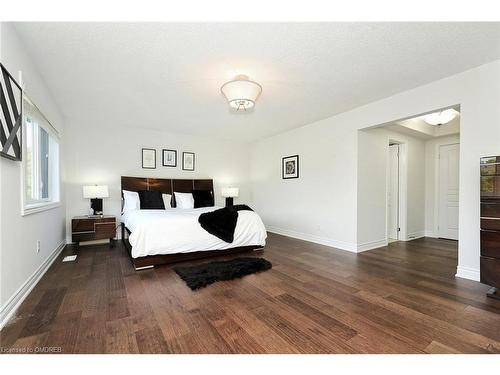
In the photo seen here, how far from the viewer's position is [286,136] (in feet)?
17.7

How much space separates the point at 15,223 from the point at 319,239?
4272mm

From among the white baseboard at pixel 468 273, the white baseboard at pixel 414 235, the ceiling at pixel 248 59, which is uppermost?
the ceiling at pixel 248 59

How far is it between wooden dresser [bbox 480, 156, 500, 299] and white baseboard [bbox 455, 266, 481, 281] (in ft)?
0.96

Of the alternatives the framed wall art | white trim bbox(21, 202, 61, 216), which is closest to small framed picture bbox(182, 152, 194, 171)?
white trim bbox(21, 202, 61, 216)

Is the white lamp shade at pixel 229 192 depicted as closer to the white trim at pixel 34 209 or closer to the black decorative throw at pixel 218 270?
the black decorative throw at pixel 218 270

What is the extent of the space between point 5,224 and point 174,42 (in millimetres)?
2040

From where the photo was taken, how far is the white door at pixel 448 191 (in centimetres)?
482

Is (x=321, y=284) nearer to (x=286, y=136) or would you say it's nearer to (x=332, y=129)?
(x=332, y=129)

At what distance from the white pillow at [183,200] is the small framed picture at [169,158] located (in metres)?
0.74

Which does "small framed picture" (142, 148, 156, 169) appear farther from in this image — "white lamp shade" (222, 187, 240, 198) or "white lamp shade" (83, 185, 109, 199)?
"white lamp shade" (222, 187, 240, 198)

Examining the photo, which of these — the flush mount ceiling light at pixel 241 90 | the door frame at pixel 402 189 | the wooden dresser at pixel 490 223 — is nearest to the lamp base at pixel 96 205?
the flush mount ceiling light at pixel 241 90
